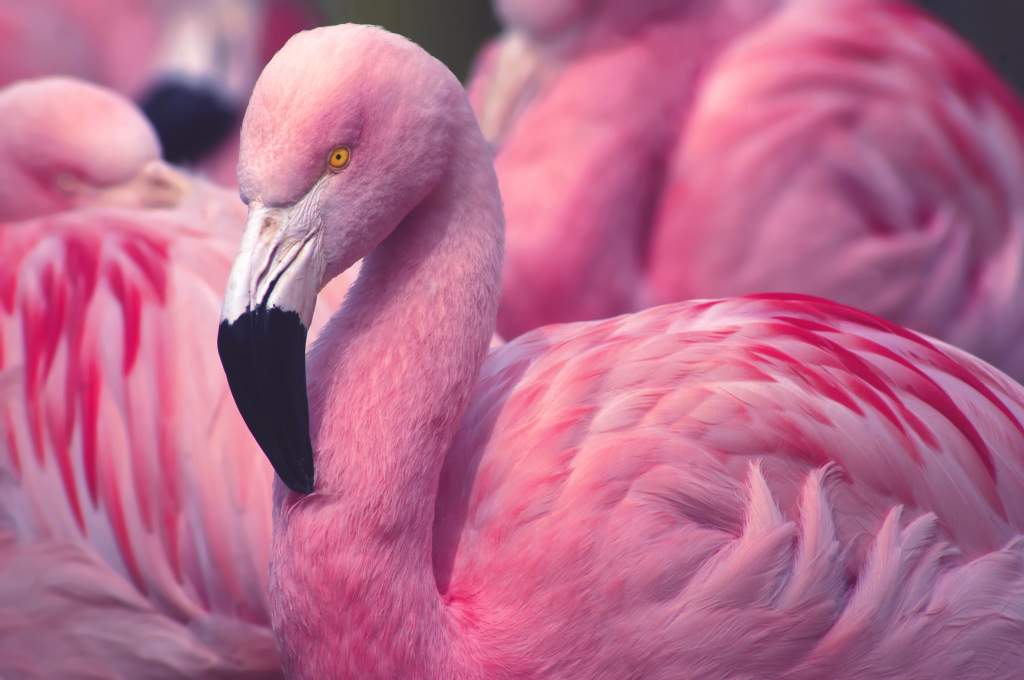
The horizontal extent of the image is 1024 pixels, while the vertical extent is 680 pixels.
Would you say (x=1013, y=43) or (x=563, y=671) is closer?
(x=563, y=671)

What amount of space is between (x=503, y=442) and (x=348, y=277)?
0.72 m

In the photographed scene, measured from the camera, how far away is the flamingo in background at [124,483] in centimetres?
228

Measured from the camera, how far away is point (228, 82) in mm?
4695

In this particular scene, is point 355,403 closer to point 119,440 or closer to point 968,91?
point 119,440

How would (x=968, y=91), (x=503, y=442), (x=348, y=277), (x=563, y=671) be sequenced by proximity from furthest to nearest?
1. (x=968, y=91)
2. (x=348, y=277)
3. (x=503, y=442)
4. (x=563, y=671)

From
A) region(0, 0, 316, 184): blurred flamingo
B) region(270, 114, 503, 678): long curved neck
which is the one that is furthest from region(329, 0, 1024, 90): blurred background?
region(270, 114, 503, 678): long curved neck

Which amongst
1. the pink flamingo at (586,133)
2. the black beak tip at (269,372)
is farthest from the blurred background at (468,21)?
the black beak tip at (269,372)

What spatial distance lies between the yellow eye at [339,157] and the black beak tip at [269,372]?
189mm

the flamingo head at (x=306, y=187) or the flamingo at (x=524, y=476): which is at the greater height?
Answer: the flamingo head at (x=306, y=187)

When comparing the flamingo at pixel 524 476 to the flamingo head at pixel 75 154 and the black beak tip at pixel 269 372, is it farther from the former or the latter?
the flamingo head at pixel 75 154

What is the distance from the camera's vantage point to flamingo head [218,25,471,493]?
1593 mm

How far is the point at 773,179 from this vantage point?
138 inches

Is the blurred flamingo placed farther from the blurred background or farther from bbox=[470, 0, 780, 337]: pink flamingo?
bbox=[470, 0, 780, 337]: pink flamingo

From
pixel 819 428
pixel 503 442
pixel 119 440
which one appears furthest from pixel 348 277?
pixel 819 428
